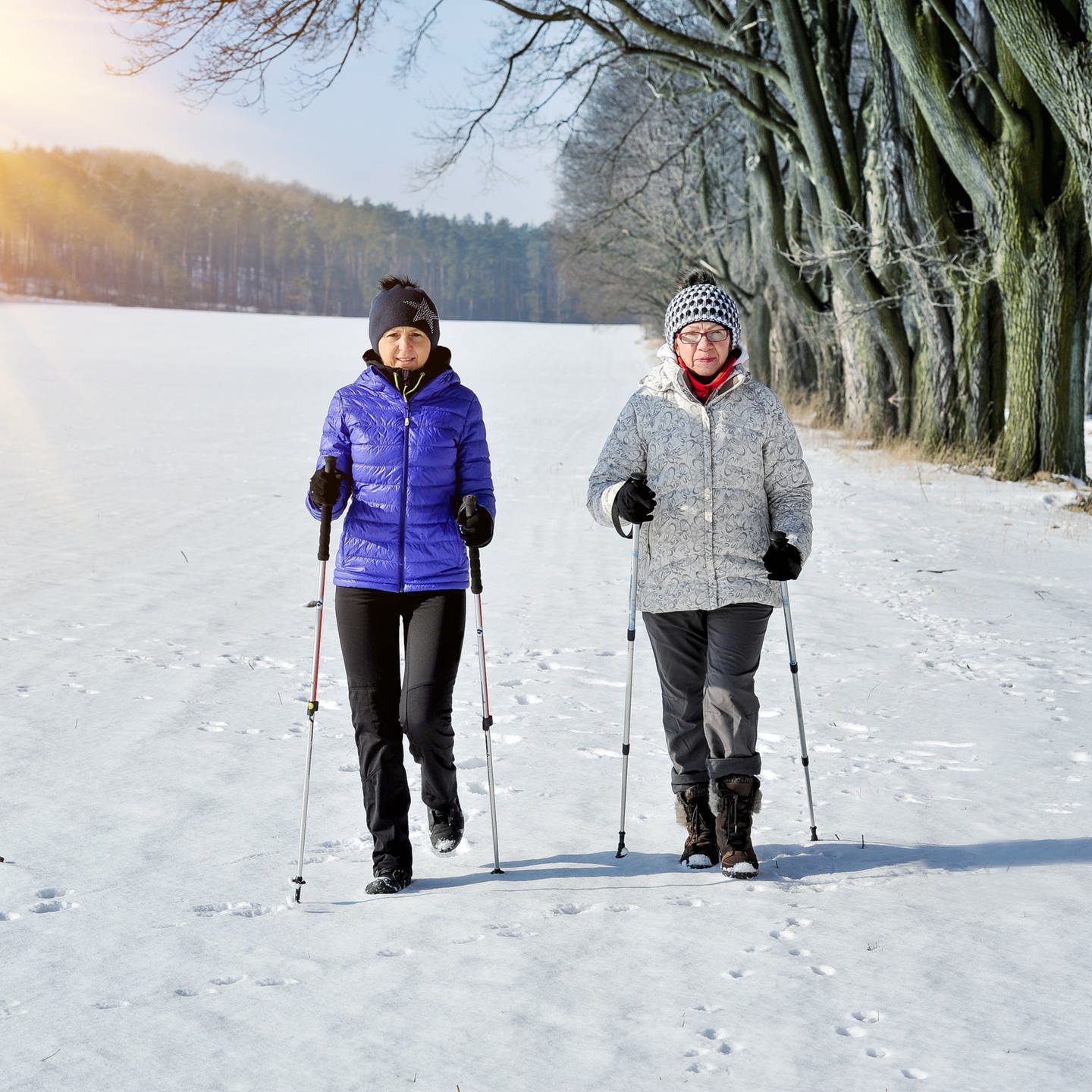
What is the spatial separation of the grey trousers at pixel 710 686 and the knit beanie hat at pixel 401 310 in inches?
50.8

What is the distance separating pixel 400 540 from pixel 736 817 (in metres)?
1.48

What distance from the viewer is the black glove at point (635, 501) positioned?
164 inches

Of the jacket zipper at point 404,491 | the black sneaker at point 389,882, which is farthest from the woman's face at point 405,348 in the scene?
the black sneaker at point 389,882

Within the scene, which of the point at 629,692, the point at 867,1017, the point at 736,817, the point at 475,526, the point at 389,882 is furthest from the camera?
the point at 629,692

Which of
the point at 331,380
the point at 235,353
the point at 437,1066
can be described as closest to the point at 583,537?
the point at 437,1066

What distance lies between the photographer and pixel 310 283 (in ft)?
429

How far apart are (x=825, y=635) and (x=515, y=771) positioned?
3119mm

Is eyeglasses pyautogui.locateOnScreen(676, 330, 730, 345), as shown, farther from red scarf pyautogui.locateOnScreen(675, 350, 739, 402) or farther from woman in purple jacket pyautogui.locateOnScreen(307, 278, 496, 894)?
woman in purple jacket pyautogui.locateOnScreen(307, 278, 496, 894)

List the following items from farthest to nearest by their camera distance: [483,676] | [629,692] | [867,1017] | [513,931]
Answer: [629,692], [483,676], [513,931], [867,1017]

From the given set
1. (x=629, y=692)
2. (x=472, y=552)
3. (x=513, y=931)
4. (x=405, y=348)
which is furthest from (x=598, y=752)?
(x=405, y=348)

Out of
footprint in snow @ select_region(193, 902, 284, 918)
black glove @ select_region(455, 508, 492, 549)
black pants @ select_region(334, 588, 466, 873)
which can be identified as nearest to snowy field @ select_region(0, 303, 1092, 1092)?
footprint in snow @ select_region(193, 902, 284, 918)

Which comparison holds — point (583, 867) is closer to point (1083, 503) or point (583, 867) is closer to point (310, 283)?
point (1083, 503)

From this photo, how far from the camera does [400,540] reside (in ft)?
13.9

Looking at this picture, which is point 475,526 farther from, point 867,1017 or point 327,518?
point 867,1017
